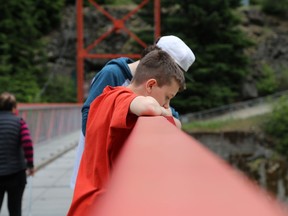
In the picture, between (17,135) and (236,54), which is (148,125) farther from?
(236,54)

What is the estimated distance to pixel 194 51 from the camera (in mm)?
26141

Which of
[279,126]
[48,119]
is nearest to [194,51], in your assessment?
[279,126]

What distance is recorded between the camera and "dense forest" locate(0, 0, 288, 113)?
26.1 m

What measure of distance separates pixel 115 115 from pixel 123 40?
35982 mm

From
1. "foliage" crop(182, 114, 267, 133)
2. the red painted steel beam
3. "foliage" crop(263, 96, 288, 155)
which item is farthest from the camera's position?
"foliage" crop(182, 114, 267, 133)

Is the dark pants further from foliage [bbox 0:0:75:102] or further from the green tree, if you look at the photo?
foliage [bbox 0:0:75:102]

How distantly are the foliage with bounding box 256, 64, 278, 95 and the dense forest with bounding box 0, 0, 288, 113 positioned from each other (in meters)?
0.11

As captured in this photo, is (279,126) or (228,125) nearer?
(279,126)

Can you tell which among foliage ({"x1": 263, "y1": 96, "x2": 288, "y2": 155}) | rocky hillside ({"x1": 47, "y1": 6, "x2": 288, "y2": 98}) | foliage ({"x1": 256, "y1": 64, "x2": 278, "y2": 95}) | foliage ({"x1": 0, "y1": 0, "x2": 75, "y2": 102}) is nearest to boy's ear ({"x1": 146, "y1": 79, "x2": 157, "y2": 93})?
foliage ({"x1": 263, "y1": 96, "x2": 288, "y2": 155})

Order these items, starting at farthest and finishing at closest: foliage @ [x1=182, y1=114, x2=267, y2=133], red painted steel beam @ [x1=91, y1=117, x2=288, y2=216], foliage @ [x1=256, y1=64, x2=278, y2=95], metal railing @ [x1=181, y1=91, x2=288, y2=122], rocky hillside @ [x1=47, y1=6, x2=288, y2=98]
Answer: rocky hillside @ [x1=47, y1=6, x2=288, y2=98], foliage @ [x1=256, y1=64, x2=278, y2=95], metal railing @ [x1=181, y1=91, x2=288, y2=122], foliage @ [x1=182, y1=114, x2=267, y2=133], red painted steel beam @ [x1=91, y1=117, x2=288, y2=216]

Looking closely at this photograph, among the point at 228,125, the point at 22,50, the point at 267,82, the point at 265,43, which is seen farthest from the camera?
the point at 265,43

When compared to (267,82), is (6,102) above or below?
above

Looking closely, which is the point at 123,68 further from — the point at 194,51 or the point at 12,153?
the point at 194,51

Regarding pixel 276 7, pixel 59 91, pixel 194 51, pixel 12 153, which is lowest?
pixel 59 91
